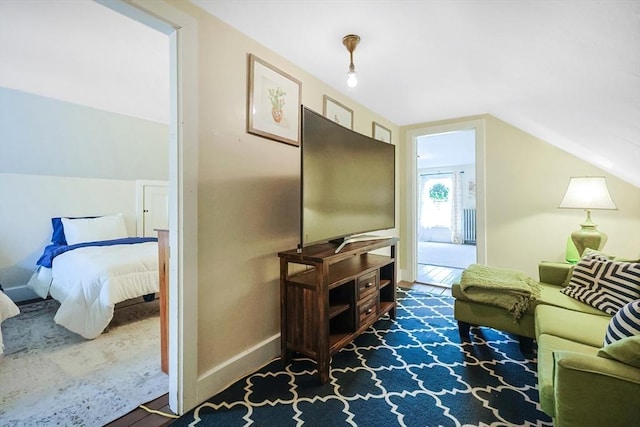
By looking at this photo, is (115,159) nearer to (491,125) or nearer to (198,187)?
(198,187)

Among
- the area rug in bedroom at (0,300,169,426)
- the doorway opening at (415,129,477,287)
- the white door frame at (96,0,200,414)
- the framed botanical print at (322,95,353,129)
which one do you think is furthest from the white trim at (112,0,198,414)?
the doorway opening at (415,129,477,287)

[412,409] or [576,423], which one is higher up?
[576,423]

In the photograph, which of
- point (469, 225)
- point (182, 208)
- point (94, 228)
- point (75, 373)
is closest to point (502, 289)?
point (182, 208)

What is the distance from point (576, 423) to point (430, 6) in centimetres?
192

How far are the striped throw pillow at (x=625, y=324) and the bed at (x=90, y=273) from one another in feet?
10.6

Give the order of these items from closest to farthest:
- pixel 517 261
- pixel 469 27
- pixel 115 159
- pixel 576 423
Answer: pixel 576 423 → pixel 469 27 → pixel 517 261 → pixel 115 159

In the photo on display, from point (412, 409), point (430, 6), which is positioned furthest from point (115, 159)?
point (412, 409)

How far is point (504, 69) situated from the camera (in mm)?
2000

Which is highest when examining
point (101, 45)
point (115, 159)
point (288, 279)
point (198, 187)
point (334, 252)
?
point (101, 45)

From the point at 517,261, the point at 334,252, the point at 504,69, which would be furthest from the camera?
the point at 517,261

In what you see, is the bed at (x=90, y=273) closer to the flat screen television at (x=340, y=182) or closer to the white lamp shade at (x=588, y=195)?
the flat screen television at (x=340, y=182)

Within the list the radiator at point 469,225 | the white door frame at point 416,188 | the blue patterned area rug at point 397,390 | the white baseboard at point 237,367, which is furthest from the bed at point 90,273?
the radiator at point 469,225

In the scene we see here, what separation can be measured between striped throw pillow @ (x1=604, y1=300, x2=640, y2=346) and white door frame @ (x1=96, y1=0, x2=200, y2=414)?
1960 millimetres

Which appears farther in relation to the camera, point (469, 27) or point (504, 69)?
point (504, 69)
